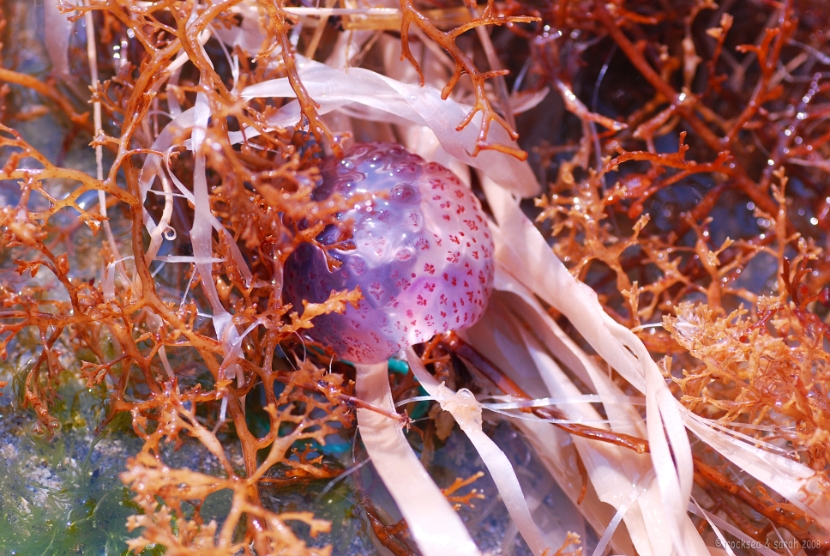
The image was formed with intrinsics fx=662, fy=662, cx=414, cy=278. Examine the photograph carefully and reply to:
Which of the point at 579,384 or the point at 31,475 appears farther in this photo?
the point at 579,384

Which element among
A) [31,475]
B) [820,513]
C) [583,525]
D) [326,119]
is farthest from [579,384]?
[31,475]

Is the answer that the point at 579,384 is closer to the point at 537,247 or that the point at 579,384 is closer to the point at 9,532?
the point at 537,247

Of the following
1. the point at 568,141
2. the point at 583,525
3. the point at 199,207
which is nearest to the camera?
the point at 199,207

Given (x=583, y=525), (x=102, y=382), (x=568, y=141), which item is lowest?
(x=583, y=525)

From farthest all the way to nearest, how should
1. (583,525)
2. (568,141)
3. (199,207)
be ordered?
(568,141) → (583,525) → (199,207)

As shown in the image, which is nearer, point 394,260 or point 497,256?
point 394,260

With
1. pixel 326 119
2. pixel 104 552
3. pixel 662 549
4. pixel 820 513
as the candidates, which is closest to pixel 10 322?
pixel 104 552

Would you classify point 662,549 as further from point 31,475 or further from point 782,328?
point 31,475

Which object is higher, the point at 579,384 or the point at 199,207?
the point at 199,207
